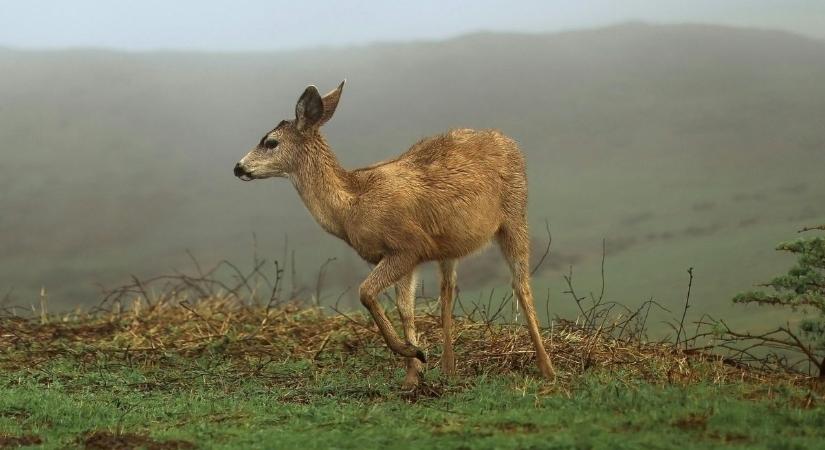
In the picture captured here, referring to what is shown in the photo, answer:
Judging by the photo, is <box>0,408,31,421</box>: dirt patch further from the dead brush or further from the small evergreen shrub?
the small evergreen shrub

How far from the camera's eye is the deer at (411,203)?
10.0m

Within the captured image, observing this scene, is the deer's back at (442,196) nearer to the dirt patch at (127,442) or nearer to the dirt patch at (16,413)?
the dirt patch at (127,442)

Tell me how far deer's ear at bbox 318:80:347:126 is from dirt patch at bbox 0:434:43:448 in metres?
3.73

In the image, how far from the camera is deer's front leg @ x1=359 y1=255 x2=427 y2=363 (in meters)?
9.81

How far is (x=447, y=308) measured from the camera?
11.2m

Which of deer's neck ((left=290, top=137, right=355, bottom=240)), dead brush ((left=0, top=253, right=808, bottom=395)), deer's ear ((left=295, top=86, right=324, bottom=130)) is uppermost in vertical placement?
deer's ear ((left=295, top=86, right=324, bottom=130))

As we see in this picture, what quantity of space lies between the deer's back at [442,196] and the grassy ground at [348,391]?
130 centimetres

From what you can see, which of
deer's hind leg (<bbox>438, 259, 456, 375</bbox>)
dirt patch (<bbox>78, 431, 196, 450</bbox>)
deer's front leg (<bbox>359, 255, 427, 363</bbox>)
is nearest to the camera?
dirt patch (<bbox>78, 431, 196, 450</bbox>)

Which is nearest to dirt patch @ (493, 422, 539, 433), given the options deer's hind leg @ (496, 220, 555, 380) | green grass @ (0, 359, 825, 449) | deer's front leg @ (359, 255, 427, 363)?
green grass @ (0, 359, 825, 449)

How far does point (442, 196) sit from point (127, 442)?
3562 millimetres

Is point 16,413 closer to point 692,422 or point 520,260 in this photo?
point 520,260

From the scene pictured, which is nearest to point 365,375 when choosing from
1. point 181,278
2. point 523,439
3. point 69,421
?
point 69,421

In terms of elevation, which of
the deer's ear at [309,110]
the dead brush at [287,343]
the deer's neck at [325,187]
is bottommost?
the dead brush at [287,343]

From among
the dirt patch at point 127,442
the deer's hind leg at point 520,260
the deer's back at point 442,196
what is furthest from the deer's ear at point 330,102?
the dirt patch at point 127,442
